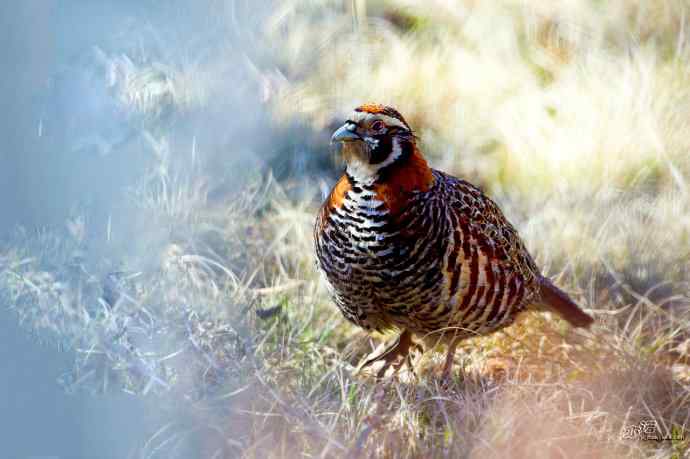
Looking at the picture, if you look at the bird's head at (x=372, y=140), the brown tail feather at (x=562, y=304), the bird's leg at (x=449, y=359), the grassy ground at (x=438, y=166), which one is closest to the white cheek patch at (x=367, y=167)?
the bird's head at (x=372, y=140)

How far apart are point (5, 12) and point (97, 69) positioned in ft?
0.75

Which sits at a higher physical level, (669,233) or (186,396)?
(669,233)

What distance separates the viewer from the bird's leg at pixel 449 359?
224cm

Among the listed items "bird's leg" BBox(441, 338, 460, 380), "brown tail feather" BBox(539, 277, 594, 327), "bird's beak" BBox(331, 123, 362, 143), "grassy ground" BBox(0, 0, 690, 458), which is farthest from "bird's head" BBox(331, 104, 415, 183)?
"brown tail feather" BBox(539, 277, 594, 327)

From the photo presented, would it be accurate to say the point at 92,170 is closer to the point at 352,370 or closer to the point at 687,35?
the point at 352,370

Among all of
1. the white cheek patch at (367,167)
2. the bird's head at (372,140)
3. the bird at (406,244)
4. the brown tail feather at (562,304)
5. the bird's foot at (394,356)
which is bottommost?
the bird's foot at (394,356)

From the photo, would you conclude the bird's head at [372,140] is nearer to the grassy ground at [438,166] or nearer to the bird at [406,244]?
the bird at [406,244]

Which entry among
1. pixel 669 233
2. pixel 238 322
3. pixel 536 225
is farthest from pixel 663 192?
pixel 238 322

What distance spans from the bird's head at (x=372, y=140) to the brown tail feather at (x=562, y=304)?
2.34 ft

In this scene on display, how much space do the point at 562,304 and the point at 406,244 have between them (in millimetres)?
728

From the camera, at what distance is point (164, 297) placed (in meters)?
2.02

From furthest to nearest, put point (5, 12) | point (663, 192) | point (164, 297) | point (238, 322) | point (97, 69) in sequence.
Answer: point (663, 192) < point (238, 322) < point (164, 297) < point (97, 69) < point (5, 12)

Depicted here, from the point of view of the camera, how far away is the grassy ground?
1.90m

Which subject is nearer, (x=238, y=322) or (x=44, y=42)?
(x=44, y=42)
